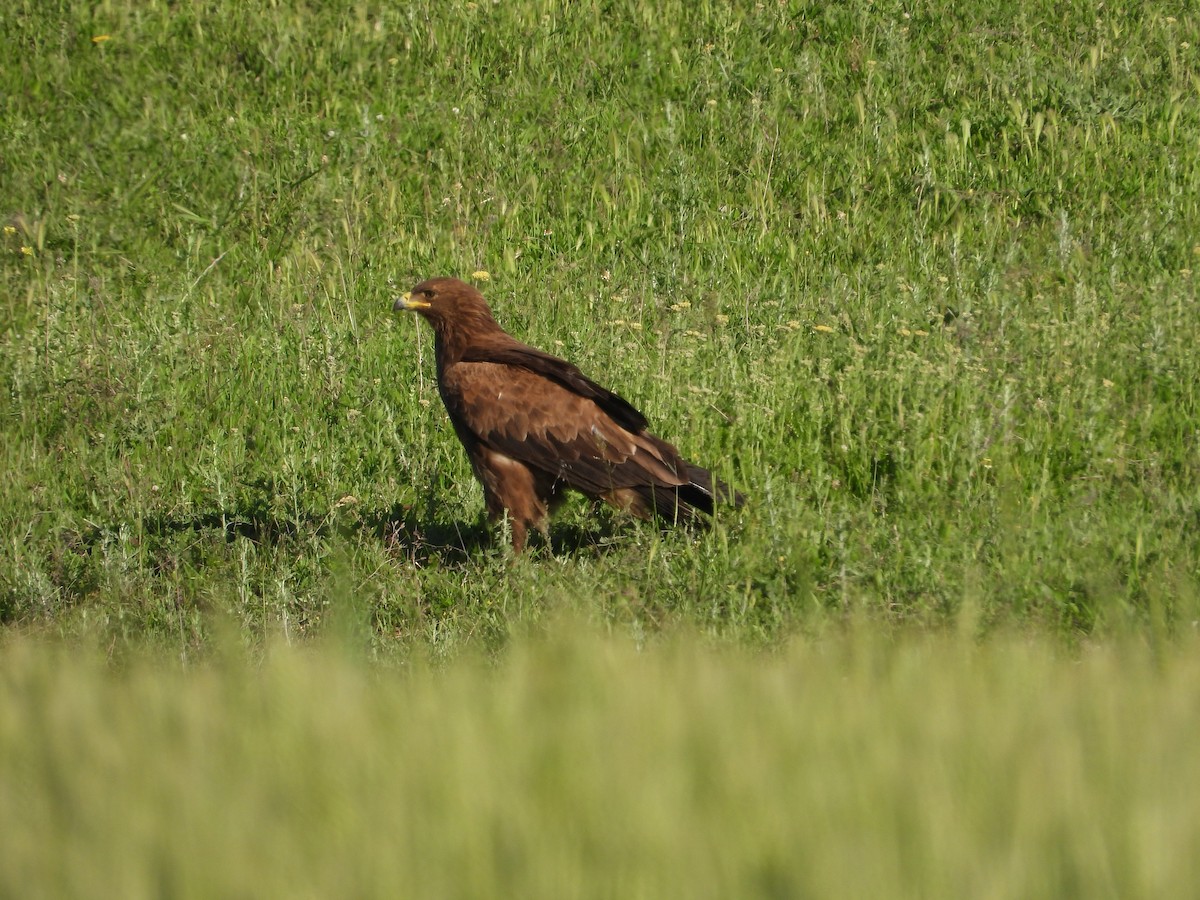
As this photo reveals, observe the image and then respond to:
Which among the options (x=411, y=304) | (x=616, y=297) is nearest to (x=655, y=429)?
(x=411, y=304)

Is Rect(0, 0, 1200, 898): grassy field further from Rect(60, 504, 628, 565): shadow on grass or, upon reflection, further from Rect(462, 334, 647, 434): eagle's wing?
Rect(462, 334, 647, 434): eagle's wing

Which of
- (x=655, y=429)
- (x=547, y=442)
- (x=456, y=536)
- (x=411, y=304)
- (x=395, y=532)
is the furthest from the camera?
(x=411, y=304)

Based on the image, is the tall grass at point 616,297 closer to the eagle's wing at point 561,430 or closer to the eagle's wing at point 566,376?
the eagle's wing at point 561,430

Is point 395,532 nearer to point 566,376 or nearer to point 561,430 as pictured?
point 561,430

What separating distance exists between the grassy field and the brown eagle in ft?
0.88

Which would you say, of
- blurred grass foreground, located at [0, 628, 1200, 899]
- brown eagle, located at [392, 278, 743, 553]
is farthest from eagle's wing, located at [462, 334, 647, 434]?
blurred grass foreground, located at [0, 628, 1200, 899]

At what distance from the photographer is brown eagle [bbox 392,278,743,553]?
6.39 m

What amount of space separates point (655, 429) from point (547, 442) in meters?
0.73

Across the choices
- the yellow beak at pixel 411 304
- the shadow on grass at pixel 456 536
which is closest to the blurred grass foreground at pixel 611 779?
the shadow on grass at pixel 456 536

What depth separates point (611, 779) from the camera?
1.98m

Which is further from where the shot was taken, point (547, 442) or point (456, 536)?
point (456, 536)

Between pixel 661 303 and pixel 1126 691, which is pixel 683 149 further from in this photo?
pixel 1126 691

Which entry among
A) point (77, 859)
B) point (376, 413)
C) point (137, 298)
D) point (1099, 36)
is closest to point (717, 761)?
point (77, 859)

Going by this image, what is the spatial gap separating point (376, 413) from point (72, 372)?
1.66 m
